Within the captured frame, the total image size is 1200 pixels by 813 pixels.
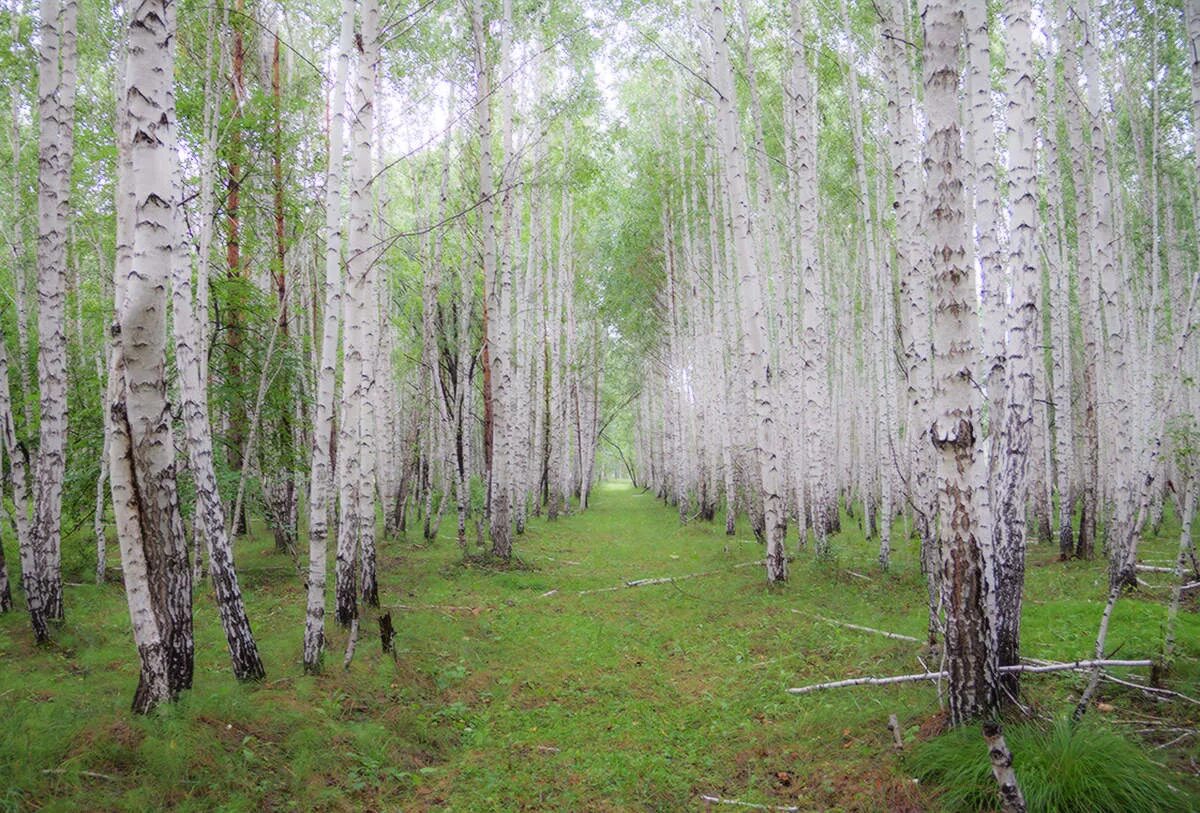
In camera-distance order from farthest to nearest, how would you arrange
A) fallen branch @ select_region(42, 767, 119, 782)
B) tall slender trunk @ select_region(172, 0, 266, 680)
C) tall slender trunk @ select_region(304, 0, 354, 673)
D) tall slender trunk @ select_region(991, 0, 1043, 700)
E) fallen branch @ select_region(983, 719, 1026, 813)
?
tall slender trunk @ select_region(304, 0, 354, 673) → tall slender trunk @ select_region(172, 0, 266, 680) → tall slender trunk @ select_region(991, 0, 1043, 700) → fallen branch @ select_region(42, 767, 119, 782) → fallen branch @ select_region(983, 719, 1026, 813)

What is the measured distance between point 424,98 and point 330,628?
9.86 metres

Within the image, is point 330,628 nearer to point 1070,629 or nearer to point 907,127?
point 1070,629

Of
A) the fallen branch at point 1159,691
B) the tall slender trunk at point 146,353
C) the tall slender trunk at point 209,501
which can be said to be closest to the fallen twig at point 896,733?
the fallen branch at point 1159,691

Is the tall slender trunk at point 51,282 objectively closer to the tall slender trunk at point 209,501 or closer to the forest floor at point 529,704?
the forest floor at point 529,704

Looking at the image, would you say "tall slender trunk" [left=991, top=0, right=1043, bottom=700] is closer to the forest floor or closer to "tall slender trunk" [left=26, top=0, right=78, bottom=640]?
the forest floor

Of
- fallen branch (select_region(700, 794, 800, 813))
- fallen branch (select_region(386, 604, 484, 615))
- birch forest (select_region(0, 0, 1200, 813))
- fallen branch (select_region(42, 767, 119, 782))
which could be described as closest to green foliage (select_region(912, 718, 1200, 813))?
birch forest (select_region(0, 0, 1200, 813))

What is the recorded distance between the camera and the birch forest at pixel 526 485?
3.77 meters

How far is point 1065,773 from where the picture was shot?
3.04 m

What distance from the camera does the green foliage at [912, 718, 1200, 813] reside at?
293cm

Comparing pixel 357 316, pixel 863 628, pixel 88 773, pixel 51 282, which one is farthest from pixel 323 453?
pixel 863 628

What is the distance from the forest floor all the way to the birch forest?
0.13 feet

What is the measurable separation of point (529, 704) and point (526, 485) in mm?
11373

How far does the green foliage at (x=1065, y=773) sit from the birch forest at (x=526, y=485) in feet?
0.07

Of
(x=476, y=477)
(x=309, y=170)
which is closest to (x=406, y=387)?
(x=476, y=477)
